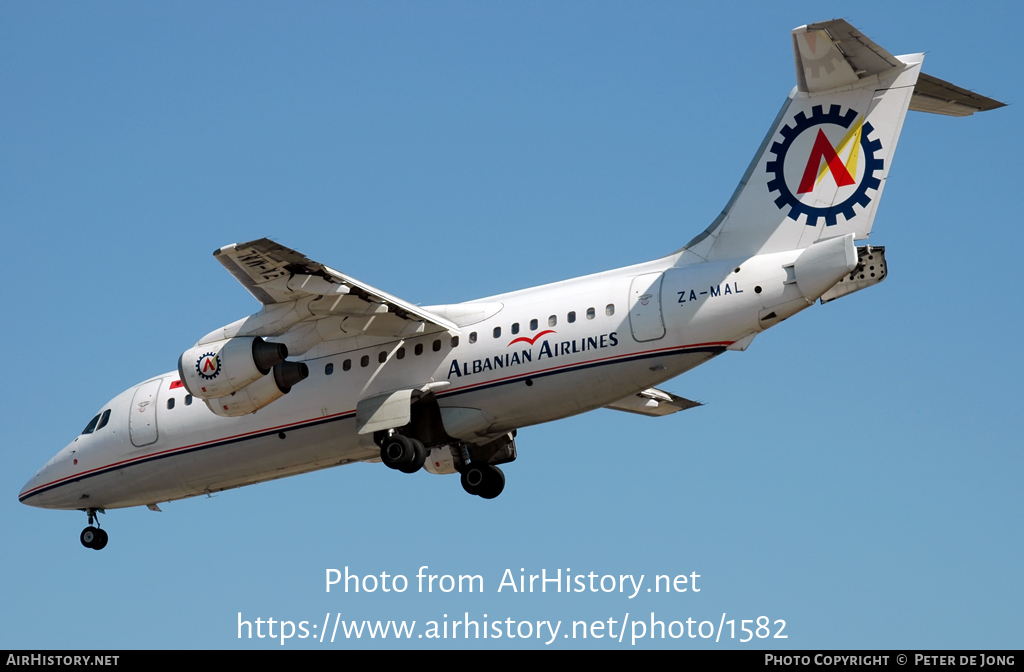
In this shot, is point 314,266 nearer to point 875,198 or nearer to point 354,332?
point 354,332

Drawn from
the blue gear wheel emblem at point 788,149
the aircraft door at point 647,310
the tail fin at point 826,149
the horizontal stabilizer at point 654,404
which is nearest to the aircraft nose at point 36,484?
the horizontal stabilizer at point 654,404

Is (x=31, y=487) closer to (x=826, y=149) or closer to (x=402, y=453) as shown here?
(x=402, y=453)

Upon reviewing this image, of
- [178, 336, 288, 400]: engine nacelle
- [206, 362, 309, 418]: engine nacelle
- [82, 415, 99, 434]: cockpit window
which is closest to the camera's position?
[178, 336, 288, 400]: engine nacelle

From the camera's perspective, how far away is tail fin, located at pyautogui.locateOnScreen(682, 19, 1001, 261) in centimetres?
A: 1542

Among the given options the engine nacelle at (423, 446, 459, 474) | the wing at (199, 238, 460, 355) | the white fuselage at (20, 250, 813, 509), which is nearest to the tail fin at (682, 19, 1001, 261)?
the white fuselage at (20, 250, 813, 509)

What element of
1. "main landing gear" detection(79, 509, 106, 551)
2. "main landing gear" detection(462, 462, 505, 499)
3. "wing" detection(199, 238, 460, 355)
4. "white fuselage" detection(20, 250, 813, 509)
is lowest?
"main landing gear" detection(79, 509, 106, 551)

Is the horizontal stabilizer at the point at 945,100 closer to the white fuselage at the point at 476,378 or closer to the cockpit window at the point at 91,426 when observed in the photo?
the white fuselage at the point at 476,378

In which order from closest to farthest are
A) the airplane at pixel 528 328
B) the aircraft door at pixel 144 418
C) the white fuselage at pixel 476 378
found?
the airplane at pixel 528 328
the white fuselage at pixel 476 378
the aircraft door at pixel 144 418

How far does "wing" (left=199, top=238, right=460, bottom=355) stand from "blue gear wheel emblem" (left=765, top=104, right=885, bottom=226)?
4.29 meters

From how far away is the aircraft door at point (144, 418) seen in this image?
18.7 meters

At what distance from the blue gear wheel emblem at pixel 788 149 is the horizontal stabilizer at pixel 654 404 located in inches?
192

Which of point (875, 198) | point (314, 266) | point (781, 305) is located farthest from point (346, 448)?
point (875, 198)

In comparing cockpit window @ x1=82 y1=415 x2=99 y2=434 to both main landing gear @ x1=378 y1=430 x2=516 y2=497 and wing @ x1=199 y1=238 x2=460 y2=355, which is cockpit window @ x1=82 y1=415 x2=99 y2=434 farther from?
main landing gear @ x1=378 y1=430 x2=516 y2=497
